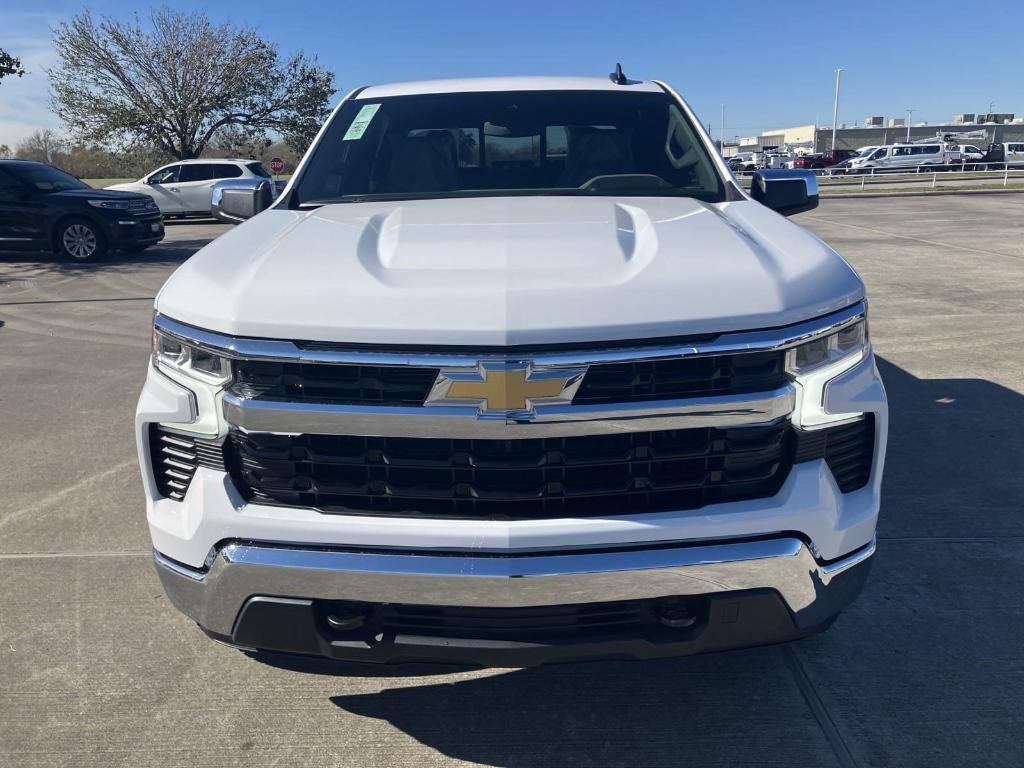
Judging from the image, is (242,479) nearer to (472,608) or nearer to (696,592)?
(472,608)

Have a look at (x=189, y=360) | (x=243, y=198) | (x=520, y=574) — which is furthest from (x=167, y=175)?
(x=520, y=574)

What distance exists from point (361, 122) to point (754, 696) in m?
2.85

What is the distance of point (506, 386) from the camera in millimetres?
1870

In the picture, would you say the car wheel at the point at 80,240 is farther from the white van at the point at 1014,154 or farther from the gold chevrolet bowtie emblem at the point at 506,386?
the white van at the point at 1014,154

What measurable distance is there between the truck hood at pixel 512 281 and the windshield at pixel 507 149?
0.79 m

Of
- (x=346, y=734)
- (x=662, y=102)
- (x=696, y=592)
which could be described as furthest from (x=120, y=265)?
(x=696, y=592)

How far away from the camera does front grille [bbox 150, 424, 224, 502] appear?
207cm

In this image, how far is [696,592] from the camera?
194 cm

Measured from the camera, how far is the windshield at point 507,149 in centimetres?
335

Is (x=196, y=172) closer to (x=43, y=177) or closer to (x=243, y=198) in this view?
(x=43, y=177)

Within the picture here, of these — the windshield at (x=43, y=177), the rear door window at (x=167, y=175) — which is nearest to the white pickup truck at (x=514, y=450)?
the windshield at (x=43, y=177)

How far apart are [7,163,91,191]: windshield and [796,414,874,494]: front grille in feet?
45.1

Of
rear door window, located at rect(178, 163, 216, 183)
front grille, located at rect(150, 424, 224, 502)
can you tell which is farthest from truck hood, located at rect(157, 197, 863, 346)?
rear door window, located at rect(178, 163, 216, 183)

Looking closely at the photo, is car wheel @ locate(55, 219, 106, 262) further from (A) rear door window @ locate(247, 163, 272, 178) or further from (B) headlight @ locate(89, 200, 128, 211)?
(A) rear door window @ locate(247, 163, 272, 178)
